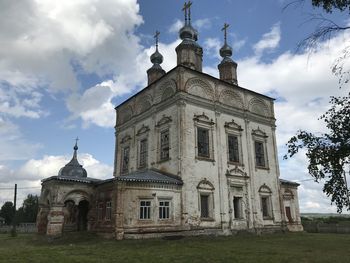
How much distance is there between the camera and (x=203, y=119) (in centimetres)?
2088

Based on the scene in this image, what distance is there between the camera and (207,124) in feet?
68.9

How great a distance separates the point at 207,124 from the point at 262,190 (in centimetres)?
646

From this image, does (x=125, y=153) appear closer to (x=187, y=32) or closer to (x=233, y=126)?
(x=233, y=126)

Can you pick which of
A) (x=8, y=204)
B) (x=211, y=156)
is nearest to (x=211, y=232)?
(x=211, y=156)

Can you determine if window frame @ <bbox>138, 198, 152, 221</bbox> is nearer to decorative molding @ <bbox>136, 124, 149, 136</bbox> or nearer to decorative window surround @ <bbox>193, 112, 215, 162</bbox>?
decorative window surround @ <bbox>193, 112, 215, 162</bbox>

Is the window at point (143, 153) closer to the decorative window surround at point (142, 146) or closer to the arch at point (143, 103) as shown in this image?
the decorative window surround at point (142, 146)

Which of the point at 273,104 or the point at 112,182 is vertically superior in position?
the point at 273,104

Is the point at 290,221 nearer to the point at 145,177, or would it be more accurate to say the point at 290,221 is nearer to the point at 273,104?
the point at 273,104

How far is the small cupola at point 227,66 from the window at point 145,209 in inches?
526

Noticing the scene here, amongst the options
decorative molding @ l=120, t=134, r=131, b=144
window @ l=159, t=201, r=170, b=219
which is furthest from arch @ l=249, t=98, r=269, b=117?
window @ l=159, t=201, r=170, b=219


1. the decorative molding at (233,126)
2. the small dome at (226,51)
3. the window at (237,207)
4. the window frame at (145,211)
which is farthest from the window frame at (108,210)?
the small dome at (226,51)

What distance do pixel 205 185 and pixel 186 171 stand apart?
163 cm

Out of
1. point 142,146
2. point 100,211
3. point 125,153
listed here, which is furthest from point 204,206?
point 125,153

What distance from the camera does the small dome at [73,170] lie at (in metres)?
27.4
